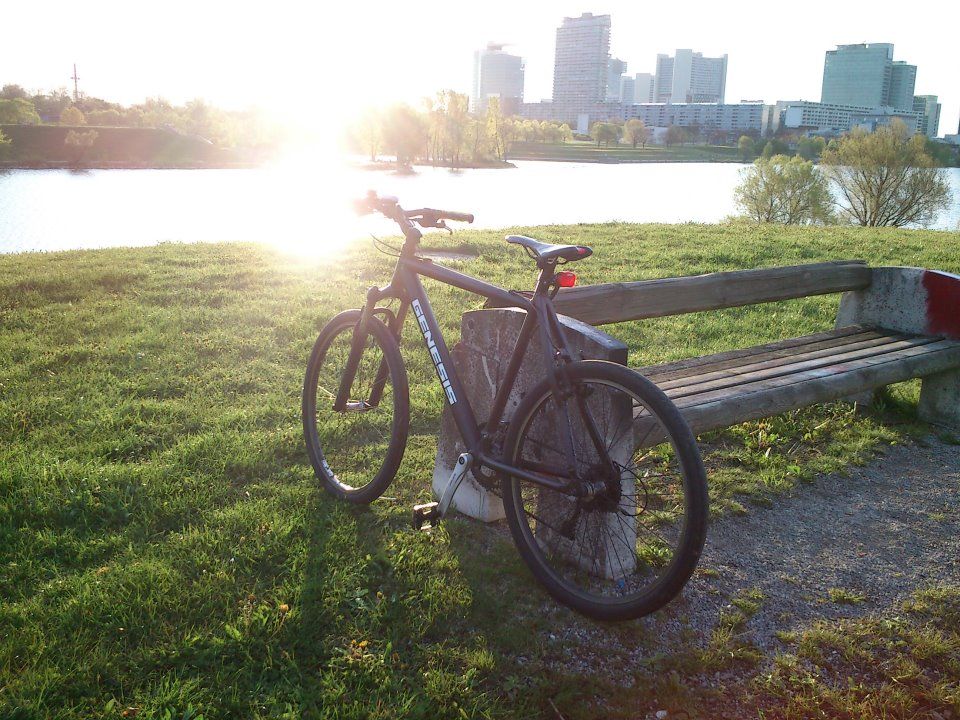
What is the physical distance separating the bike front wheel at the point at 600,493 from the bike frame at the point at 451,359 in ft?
0.09

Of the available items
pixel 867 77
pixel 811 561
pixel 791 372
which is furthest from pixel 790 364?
pixel 867 77

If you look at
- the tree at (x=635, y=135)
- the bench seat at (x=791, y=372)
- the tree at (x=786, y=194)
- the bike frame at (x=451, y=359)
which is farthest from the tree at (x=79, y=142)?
the tree at (x=635, y=135)

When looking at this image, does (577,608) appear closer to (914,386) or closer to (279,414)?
(279,414)

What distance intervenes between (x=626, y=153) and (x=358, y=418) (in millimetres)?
83017

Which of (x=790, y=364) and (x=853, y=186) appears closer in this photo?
(x=790, y=364)

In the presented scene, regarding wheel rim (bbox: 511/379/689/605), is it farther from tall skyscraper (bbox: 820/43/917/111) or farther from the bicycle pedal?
tall skyscraper (bbox: 820/43/917/111)

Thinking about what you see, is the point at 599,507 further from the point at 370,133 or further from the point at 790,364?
the point at 370,133

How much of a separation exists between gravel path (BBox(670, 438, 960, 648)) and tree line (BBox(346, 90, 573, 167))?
31.3m

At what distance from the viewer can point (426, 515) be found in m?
3.27

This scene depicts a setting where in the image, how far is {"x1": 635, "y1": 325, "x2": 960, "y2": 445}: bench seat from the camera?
3543 millimetres

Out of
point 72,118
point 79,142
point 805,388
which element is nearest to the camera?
point 805,388

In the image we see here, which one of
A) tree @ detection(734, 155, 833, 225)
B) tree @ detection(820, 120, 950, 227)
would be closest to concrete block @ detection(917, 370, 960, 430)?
tree @ detection(820, 120, 950, 227)

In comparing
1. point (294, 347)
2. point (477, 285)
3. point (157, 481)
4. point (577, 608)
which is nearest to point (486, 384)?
point (477, 285)

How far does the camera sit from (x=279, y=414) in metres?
4.67
